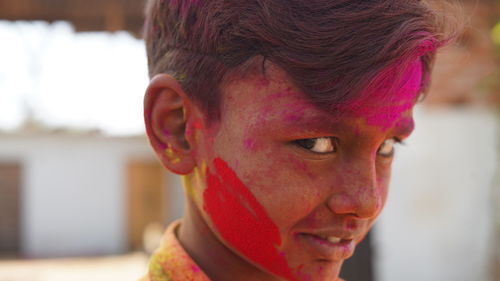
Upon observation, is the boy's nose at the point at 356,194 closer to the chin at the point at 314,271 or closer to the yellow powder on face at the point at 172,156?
the chin at the point at 314,271

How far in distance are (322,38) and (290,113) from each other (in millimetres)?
161

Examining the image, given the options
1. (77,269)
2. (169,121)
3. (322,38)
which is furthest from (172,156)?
(77,269)

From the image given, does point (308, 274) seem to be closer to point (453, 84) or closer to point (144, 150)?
point (453, 84)

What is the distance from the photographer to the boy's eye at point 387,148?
53.4 inches

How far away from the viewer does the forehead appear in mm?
1213

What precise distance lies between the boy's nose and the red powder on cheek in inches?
5.7

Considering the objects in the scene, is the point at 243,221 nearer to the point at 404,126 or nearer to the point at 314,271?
the point at 314,271

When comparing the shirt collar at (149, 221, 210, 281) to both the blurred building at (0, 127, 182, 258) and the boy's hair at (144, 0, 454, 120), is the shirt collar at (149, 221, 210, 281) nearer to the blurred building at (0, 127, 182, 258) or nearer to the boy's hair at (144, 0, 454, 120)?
the boy's hair at (144, 0, 454, 120)

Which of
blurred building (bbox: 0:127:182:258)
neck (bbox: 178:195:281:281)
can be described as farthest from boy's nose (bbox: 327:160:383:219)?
blurred building (bbox: 0:127:182:258)

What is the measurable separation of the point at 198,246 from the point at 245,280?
139 mm

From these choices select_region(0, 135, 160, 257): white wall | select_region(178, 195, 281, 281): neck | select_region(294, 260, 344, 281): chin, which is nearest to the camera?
select_region(294, 260, 344, 281): chin

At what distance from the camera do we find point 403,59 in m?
1.21

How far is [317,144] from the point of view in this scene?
124cm

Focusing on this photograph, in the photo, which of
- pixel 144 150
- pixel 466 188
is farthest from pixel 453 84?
pixel 144 150
